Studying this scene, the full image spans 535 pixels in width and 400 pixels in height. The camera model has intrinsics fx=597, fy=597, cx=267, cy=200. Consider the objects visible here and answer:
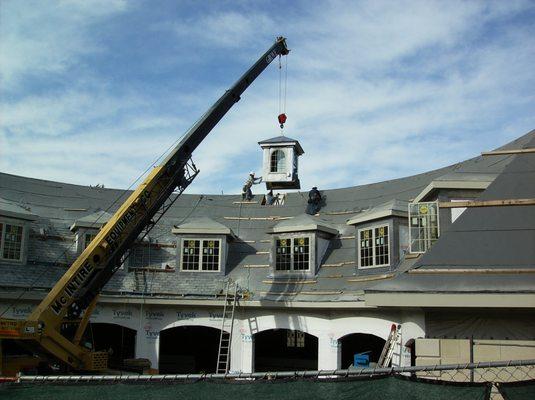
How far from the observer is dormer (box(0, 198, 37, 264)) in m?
22.2

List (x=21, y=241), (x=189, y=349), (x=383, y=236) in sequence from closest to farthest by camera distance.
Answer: (x=383, y=236)
(x=21, y=241)
(x=189, y=349)

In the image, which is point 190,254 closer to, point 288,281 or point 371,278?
point 288,281

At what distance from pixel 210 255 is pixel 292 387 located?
1821cm

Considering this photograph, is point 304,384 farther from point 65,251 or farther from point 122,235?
point 65,251

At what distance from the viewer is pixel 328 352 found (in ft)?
67.4

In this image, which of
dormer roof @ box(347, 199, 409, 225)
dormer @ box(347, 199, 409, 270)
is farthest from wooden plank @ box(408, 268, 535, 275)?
dormer roof @ box(347, 199, 409, 225)

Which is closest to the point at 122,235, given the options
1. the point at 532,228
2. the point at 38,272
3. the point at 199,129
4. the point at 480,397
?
the point at 199,129

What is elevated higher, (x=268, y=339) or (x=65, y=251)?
(x=65, y=251)

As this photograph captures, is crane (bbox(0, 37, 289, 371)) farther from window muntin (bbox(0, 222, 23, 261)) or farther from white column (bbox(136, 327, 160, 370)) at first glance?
window muntin (bbox(0, 222, 23, 261))

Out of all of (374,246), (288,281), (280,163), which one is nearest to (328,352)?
(288,281)

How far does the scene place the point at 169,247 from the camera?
2525 centimetres

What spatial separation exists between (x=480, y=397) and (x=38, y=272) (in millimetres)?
20008

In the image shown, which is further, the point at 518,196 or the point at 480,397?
the point at 518,196

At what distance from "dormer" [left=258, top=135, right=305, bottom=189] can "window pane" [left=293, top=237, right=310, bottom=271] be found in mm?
6243
